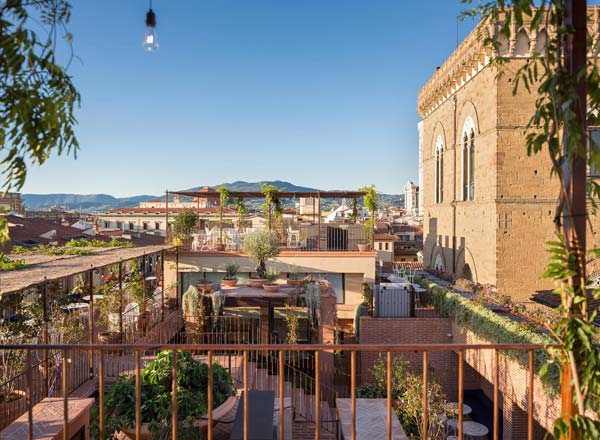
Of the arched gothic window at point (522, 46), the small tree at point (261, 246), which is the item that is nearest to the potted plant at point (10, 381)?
the small tree at point (261, 246)

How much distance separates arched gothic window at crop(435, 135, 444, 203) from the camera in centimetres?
2112

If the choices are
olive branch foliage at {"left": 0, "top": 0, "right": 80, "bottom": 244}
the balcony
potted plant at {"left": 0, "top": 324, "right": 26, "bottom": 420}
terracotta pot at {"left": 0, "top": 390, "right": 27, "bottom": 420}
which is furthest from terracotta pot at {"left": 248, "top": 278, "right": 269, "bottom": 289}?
olive branch foliage at {"left": 0, "top": 0, "right": 80, "bottom": 244}

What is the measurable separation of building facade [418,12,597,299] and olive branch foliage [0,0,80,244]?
1365 cm

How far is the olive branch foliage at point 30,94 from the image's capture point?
176cm

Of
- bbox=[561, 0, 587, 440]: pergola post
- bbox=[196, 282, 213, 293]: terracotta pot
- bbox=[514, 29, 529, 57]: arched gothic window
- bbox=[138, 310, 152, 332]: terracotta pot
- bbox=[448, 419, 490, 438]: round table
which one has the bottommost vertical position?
bbox=[448, 419, 490, 438]: round table

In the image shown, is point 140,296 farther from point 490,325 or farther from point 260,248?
point 490,325

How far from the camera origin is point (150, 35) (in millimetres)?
3600

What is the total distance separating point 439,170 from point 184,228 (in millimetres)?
13429

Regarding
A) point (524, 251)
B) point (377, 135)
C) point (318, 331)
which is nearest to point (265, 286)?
point (318, 331)

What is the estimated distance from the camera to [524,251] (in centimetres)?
1513

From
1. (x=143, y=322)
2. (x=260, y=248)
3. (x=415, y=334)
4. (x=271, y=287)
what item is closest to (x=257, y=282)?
(x=271, y=287)

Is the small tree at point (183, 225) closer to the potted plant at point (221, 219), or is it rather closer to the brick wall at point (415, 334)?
the potted plant at point (221, 219)

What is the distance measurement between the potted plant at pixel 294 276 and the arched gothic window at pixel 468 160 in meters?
8.28

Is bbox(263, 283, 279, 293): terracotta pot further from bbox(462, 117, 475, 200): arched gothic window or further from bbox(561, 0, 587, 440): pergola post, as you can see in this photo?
bbox(462, 117, 475, 200): arched gothic window
